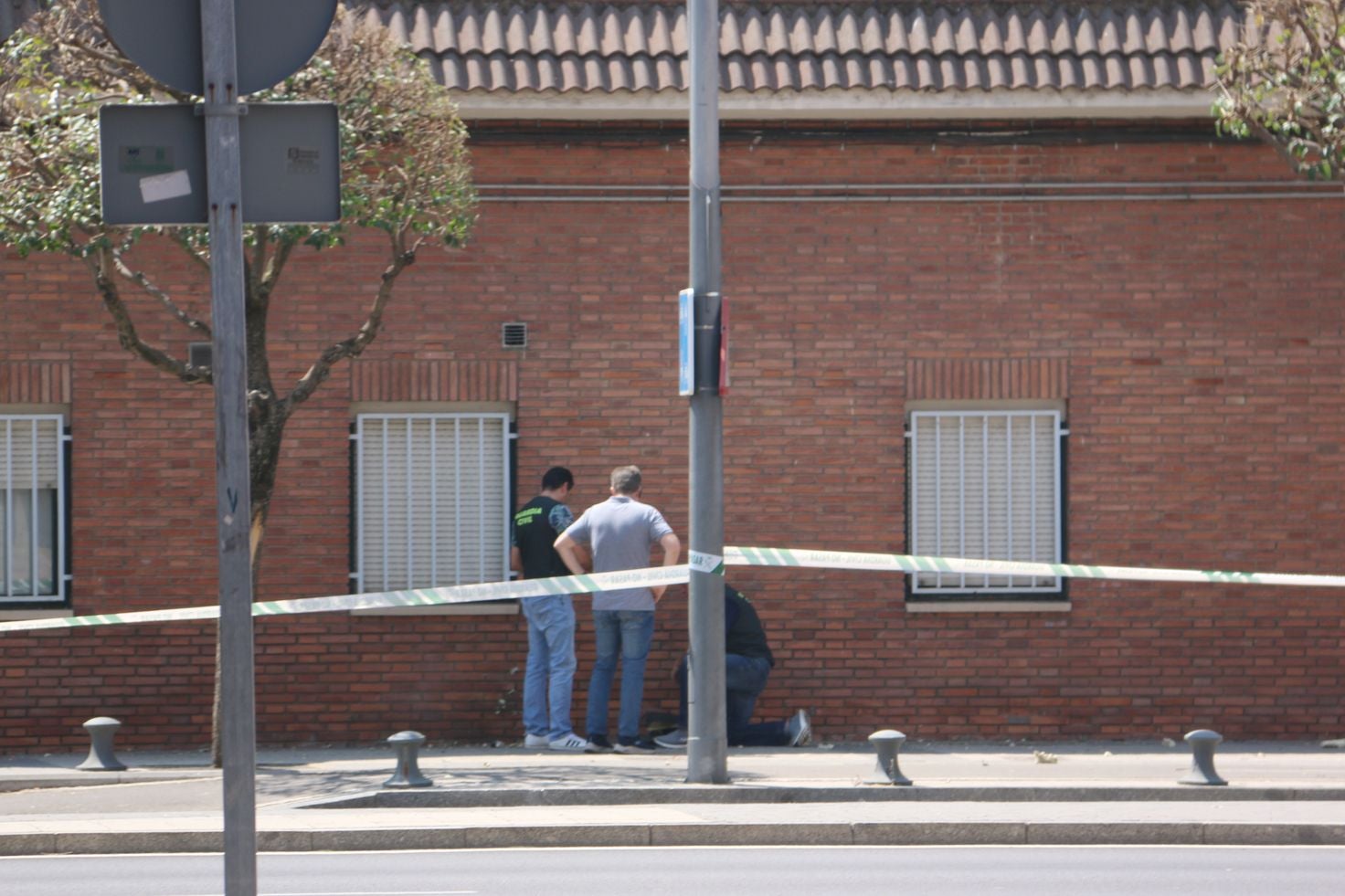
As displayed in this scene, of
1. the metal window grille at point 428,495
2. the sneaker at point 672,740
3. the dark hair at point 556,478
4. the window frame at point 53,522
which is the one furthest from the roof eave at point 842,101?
the sneaker at point 672,740

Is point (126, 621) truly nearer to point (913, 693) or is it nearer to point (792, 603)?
point (792, 603)

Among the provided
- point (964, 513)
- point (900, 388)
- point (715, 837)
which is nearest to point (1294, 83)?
point (900, 388)

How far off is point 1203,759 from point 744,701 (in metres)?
3.21

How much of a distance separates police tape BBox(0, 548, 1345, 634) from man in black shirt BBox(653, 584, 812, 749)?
47cm

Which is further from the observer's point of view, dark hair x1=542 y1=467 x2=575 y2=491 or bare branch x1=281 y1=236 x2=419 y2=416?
dark hair x1=542 y1=467 x2=575 y2=491

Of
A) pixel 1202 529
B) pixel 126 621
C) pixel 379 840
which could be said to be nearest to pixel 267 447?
pixel 126 621

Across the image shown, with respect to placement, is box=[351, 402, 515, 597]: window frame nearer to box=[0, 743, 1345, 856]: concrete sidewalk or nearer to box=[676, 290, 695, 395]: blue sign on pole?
box=[0, 743, 1345, 856]: concrete sidewalk

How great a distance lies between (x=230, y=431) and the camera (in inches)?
188

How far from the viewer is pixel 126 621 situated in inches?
492

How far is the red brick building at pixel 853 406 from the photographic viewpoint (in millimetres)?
13219

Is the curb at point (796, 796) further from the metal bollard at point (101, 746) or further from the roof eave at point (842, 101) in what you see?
the roof eave at point (842, 101)

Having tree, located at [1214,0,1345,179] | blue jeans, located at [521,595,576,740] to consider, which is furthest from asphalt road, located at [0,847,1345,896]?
tree, located at [1214,0,1345,179]

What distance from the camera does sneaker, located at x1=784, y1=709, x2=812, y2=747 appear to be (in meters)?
12.8

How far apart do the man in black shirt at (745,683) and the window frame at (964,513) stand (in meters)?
1.37
